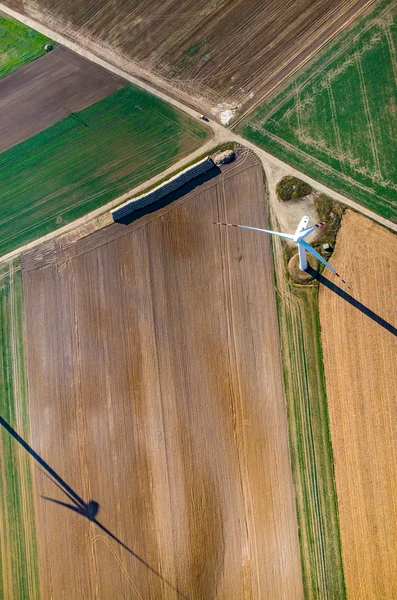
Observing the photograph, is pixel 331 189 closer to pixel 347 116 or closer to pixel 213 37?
pixel 347 116

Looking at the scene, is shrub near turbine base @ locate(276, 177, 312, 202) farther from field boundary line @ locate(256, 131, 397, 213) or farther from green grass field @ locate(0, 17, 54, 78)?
green grass field @ locate(0, 17, 54, 78)

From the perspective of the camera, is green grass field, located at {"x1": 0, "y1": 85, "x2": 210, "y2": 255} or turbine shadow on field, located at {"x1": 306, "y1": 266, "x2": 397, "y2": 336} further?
green grass field, located at {"x1": 0, "y1": 85, "x2": 210, "y2": 255}

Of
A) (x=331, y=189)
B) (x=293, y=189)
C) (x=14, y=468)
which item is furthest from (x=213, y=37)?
(x=14, y=468)

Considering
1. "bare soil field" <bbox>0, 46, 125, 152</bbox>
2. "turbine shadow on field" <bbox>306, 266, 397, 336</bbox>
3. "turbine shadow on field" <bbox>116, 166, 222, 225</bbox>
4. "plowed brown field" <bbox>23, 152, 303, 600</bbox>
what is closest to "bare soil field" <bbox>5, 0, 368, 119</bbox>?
"bare soil field" <bbox>0, 46, 125, 152</bbox>

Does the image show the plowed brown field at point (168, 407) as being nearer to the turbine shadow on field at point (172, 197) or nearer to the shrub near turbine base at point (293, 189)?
the turbine shadow on field at point (172, 197)

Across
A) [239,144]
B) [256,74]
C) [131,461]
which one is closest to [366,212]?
[239,144]

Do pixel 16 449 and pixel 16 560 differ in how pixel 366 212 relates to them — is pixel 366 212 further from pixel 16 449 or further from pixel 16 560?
pixel 16 560
